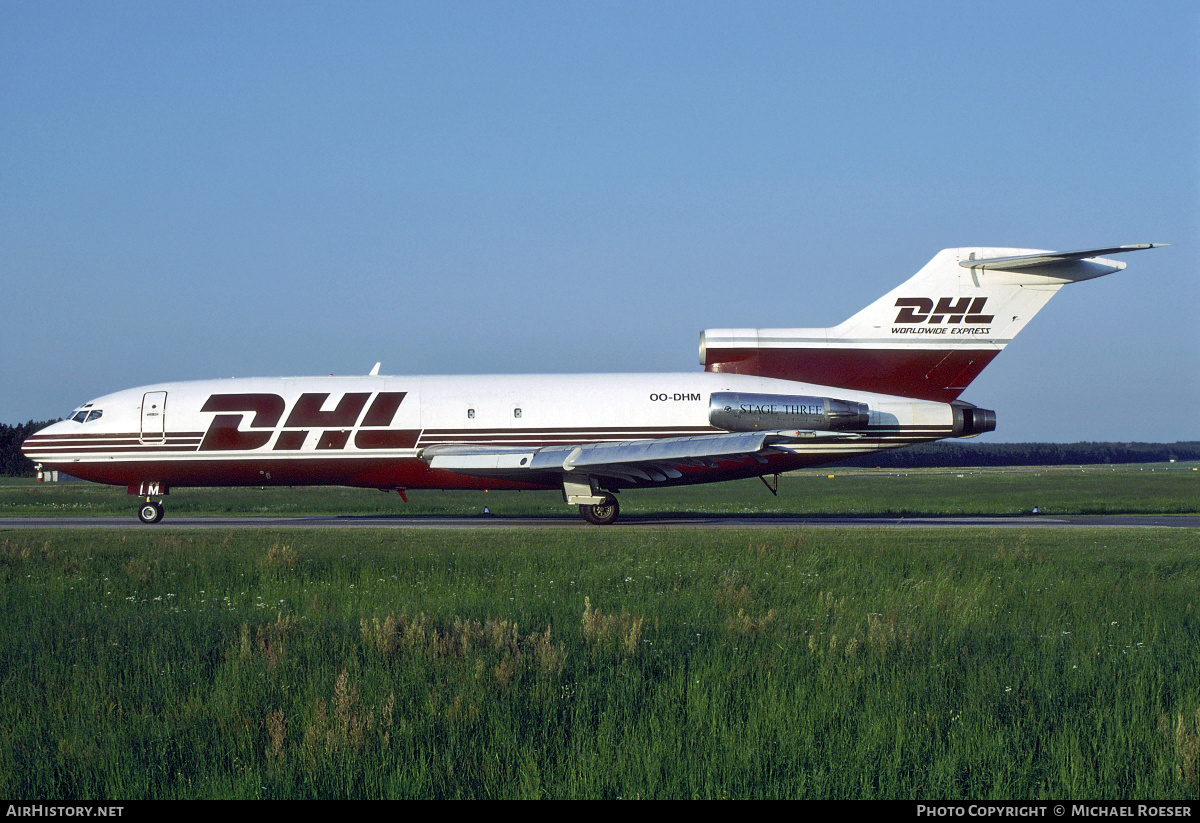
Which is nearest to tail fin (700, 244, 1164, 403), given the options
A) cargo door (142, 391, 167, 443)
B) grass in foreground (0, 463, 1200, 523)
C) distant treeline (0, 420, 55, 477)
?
grass in foreground (0, 463, 1200, 523)

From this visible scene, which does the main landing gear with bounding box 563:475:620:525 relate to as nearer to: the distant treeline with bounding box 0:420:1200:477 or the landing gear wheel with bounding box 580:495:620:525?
the landing gear wheel with bounding box 580:495:620:525

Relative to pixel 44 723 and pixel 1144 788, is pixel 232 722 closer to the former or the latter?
pixel 44 723

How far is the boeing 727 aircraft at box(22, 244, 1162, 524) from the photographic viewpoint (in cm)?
2544

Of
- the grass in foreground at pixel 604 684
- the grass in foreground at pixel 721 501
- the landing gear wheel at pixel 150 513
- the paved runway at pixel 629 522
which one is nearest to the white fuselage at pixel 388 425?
the landing gear wheel at pixel 150 513

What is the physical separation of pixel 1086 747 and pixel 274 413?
2352 cm

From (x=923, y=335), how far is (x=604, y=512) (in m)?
A: 9.69

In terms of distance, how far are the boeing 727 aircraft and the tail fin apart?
0.04 meters

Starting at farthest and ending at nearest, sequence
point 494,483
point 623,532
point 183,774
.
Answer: point 494,483 → point 623,532 → point 183,774

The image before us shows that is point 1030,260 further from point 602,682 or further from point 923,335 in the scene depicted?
point 602,682

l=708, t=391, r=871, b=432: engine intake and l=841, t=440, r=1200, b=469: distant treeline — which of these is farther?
l=841, t=440, r=1200, b=469: distant treeline

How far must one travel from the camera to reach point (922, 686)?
7867mm

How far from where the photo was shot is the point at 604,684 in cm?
817

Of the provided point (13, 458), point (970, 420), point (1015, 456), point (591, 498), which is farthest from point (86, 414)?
point (1015, 456)
